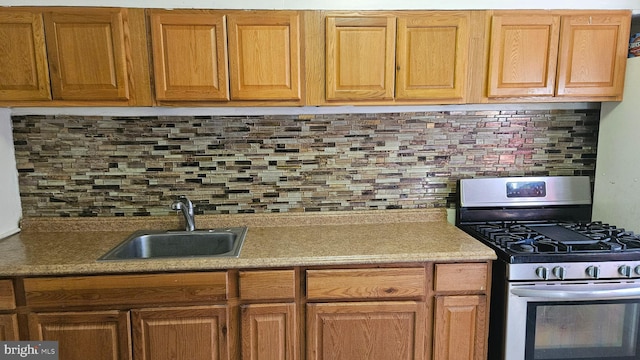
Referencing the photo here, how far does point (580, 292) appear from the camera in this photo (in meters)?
1.57

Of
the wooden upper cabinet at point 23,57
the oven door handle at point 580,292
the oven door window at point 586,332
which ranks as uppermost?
the wooden upper cabinet at point 23,57

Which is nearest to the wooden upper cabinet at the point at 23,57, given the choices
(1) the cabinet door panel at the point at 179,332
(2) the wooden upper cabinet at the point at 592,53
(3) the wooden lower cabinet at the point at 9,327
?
(3) the wooden lower cabinet at the point at 9,327

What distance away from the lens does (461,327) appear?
5.46 feet

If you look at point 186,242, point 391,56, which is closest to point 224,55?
point 391,56

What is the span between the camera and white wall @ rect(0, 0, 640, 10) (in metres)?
1.68

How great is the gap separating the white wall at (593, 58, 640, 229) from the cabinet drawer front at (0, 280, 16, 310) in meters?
2.97

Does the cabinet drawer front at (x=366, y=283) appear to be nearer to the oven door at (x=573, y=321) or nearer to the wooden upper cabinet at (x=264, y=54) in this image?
the oven door at (x=573, y=321)

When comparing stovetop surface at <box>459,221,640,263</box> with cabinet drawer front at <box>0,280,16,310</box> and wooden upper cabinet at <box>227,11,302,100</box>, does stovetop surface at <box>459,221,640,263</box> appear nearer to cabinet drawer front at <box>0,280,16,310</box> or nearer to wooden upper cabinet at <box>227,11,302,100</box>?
wooden upper cabinet at <box>227,11,302,100</box>

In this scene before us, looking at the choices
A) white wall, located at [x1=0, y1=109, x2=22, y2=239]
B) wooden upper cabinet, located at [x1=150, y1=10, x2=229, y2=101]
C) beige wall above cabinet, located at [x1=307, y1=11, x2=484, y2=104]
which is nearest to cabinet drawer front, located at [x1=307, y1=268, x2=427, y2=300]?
beige wall above cabinet, located at [x1=307, y1=11, x2=484, y2=104]

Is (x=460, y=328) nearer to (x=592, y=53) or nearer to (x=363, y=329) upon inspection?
(x=363, y=329)

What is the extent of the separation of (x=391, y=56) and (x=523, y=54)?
67 centimetres

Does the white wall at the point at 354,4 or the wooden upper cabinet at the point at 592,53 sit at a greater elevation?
the white wall at the point at 354,4

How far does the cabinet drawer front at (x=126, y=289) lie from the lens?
59.9 inches

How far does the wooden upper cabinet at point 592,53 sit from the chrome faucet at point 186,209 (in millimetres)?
2034
